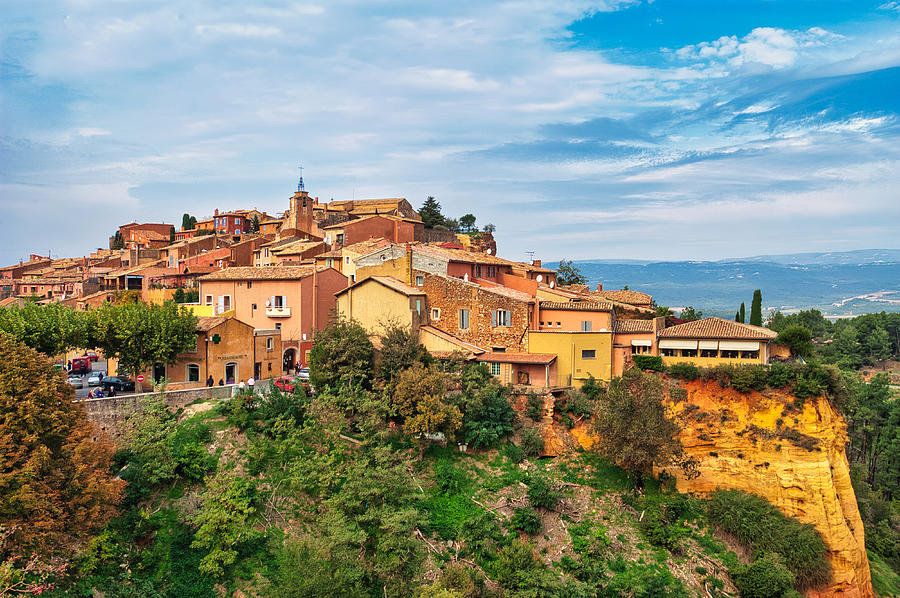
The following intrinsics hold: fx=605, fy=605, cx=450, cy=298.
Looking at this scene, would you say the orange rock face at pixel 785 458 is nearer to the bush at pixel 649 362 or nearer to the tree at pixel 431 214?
the bush at pixel 649 362

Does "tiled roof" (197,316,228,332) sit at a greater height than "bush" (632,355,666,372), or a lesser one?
greater

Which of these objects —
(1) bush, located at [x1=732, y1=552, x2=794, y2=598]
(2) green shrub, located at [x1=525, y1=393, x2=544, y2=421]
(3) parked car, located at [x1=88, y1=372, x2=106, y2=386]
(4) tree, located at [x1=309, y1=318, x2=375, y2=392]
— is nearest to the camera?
(1) bush, located at [x1=732, y1=552, x2=794, y2=598]

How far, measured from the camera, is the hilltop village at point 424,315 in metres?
35.3

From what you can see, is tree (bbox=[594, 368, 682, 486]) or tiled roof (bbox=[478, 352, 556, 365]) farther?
tiled roof (bbox=[478, 352, 556, 365])

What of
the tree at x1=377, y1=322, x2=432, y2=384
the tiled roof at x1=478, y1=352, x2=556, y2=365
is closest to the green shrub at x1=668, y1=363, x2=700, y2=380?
the tiled roof at x1=478, y1=352, x2=556, y2=365

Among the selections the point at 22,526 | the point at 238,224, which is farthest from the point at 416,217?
the point at 22,526

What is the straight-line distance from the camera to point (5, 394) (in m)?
21.1

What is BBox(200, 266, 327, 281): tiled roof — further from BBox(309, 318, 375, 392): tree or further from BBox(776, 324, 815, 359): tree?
BBox(776, 324, 815, 359): tree

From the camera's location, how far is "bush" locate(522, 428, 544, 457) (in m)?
31.6

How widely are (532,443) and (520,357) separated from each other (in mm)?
5289

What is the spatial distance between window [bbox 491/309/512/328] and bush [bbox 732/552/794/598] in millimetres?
17302

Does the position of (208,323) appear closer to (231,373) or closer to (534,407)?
(231,373)

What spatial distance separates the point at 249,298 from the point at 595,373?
24.9 m

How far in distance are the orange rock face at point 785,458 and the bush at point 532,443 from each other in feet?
24.1
